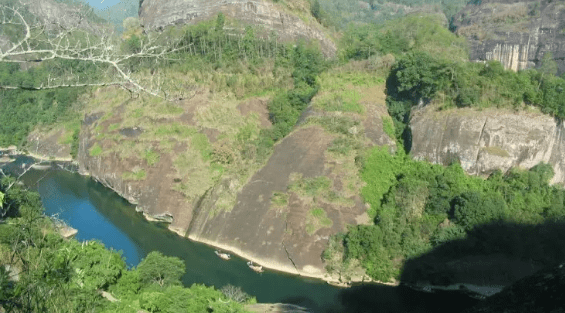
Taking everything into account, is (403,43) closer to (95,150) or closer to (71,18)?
(95,150)

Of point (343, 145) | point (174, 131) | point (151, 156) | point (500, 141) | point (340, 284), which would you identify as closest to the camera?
point (340, 284)

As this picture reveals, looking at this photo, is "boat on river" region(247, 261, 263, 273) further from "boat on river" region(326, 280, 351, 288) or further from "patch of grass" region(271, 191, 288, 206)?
"patch of grass" region(271, 191, 288, 206)

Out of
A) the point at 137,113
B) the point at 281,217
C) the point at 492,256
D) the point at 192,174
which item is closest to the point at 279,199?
the point at 281,217

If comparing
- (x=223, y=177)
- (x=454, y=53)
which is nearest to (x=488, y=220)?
(x=223, y=177)

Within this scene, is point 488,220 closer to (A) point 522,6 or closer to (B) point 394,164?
(B) point 394,164

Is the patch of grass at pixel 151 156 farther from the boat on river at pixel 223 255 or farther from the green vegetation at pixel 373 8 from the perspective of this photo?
the green vegetation at pixel 373 8

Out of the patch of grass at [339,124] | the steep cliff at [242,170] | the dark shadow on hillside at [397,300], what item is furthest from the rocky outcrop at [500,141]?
the dark shadow on hillside at [397,300]
